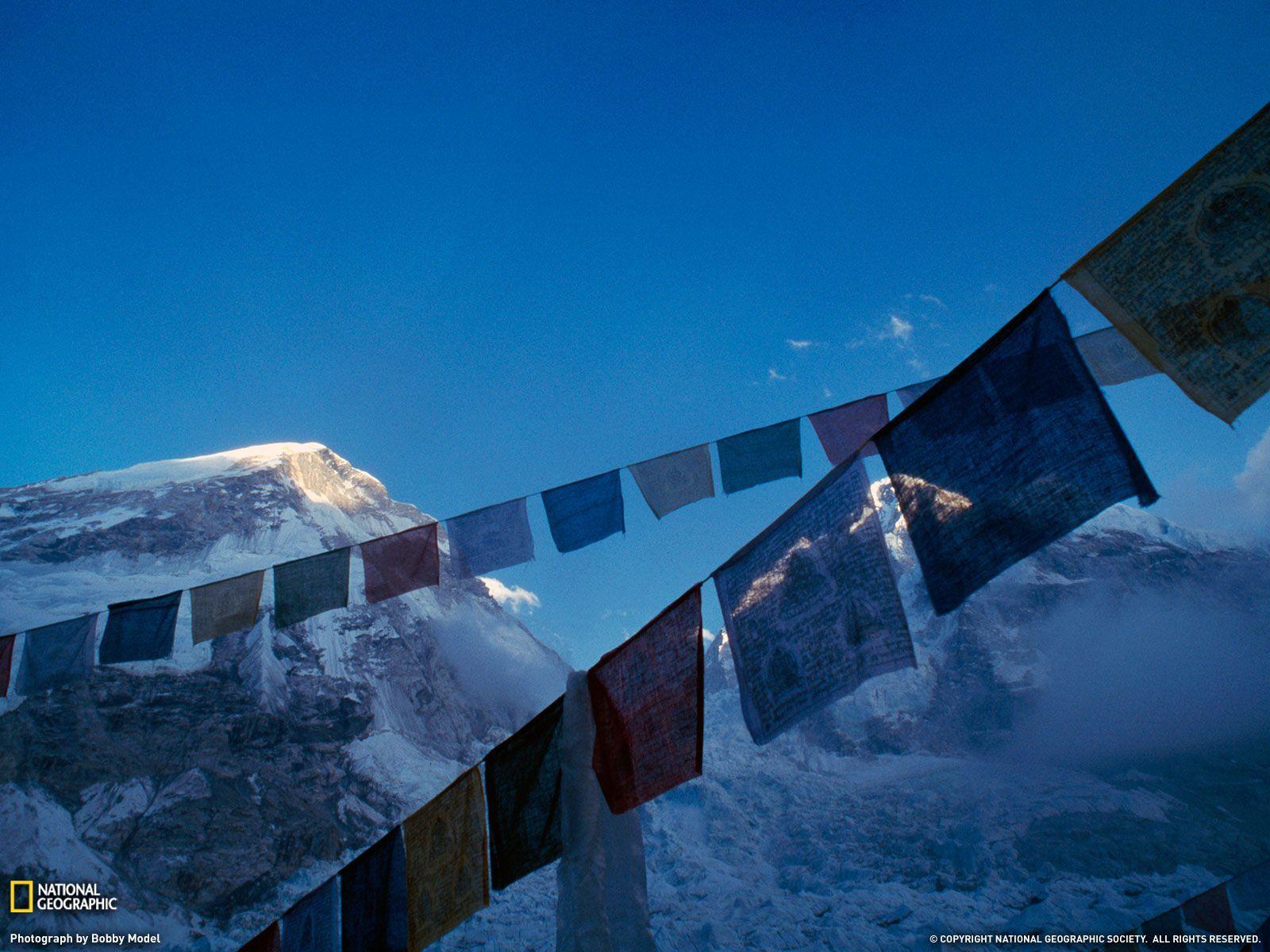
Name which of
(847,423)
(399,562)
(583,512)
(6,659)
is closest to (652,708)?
(583,512)

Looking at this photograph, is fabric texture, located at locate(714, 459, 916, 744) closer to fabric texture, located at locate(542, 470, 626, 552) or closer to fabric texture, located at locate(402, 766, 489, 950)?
fabric texture, located at locate(402, 766, 489, 950)

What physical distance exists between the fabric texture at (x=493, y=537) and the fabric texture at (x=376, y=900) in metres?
3.53

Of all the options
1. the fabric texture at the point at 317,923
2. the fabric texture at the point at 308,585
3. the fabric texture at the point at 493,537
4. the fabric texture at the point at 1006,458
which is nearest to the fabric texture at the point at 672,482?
the fabric texture at the point at 493,537

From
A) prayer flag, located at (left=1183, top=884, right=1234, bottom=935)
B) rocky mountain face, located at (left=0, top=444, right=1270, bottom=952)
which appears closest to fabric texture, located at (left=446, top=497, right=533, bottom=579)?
prayer flag, located at (left=1183, top=884, right=1234, bottom=935)

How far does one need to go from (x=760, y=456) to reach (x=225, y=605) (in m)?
7.56

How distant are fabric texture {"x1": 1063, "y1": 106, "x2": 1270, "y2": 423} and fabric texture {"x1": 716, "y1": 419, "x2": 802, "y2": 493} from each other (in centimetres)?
439

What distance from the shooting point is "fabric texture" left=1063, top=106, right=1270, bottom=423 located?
3.13 meters

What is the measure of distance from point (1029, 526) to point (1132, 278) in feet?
4.62

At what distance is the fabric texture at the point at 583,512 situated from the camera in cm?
880

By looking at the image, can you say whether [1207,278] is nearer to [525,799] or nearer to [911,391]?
[911,391]

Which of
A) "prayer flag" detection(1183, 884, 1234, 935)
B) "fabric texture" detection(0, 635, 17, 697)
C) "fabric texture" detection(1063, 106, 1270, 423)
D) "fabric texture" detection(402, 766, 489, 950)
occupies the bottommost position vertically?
"prayer flag" detection(1183, 884, 1234, 935)

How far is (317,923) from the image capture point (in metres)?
7.32

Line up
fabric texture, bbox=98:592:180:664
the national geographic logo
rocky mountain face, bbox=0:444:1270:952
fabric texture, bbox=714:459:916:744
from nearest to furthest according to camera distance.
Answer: fabric texture, bbox=714:459:916:744 < fabric texture, bbox=98:592:180:664 < the national geographic logo < rocky mountain face, bbox=0:444:1270:952

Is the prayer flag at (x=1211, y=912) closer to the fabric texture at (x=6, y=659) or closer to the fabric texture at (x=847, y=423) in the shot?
the fabric texture at (x=847, y=423)
